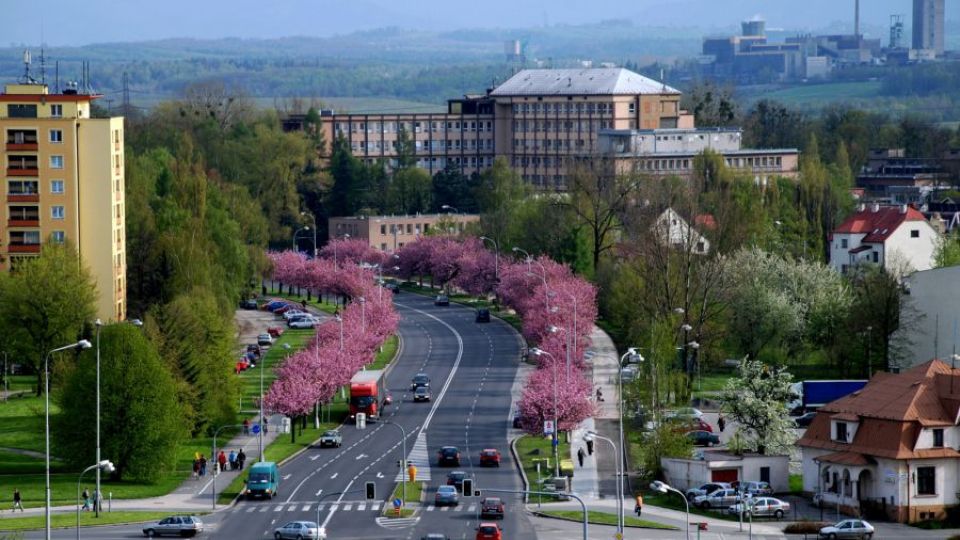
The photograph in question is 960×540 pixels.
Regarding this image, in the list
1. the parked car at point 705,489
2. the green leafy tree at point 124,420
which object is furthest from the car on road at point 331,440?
the parked car at point 705,489

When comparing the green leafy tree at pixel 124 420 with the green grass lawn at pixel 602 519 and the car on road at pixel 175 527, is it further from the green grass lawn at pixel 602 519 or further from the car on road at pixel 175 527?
the green grass lawn at pixel 602 519

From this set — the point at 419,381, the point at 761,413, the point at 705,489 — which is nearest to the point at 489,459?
the point at 761,413

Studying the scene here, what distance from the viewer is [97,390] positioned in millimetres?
78062

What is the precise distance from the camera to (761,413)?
8275 centimetres

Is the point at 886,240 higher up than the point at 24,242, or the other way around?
the point at 24,242

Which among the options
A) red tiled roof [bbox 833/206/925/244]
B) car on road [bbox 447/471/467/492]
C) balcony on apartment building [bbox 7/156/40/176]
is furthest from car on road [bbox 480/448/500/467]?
red tiled roof [bbox 833/206/925/244]

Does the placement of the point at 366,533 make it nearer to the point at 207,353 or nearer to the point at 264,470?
the point at 264,470

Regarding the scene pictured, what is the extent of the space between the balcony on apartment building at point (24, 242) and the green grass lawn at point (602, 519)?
52.2 m

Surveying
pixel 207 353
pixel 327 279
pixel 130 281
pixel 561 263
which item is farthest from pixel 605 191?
pixel 207 353

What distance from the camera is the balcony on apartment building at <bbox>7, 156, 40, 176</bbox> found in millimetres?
117500

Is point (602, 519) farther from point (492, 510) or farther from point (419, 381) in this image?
point (419, 381)

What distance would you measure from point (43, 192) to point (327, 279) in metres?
38.4

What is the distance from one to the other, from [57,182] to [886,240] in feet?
184

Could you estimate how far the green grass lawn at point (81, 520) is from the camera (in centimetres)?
7106
